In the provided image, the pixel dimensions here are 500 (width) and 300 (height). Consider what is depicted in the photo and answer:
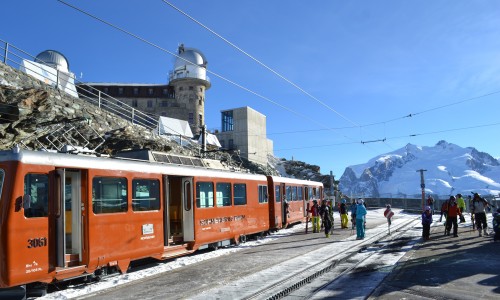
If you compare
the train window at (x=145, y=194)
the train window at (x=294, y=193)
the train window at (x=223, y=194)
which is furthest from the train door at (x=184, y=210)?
the train window at (x=294, y=193)

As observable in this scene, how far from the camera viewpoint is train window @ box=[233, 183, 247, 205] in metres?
16.2

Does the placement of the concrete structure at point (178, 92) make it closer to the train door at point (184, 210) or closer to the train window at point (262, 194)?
the train window at point (262, 194)

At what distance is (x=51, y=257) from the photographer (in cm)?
835

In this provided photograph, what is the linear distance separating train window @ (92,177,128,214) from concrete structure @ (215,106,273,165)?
51173mm

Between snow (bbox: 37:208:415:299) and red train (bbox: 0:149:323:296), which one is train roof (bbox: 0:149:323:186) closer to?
red train (bbox: 0:149:323:296)

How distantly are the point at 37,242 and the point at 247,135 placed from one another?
182ft

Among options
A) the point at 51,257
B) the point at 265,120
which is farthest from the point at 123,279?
the point at 265,120

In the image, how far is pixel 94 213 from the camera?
9.39 meters

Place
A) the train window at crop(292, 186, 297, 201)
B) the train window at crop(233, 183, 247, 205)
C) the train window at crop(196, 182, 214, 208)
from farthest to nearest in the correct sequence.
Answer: the train window at crop(292, 186, 297, 201), the train window at crop(233, 183, 247, 205), the train window at crop(196, 182, 214, 208)

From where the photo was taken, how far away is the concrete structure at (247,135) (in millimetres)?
63750

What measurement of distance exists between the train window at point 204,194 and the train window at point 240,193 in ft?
6.08

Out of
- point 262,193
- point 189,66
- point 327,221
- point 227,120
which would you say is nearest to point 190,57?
point 189,66

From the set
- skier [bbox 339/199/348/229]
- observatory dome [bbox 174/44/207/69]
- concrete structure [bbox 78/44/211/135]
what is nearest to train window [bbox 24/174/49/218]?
skier [bbox 339/199/348/229]

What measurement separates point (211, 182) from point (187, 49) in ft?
215
